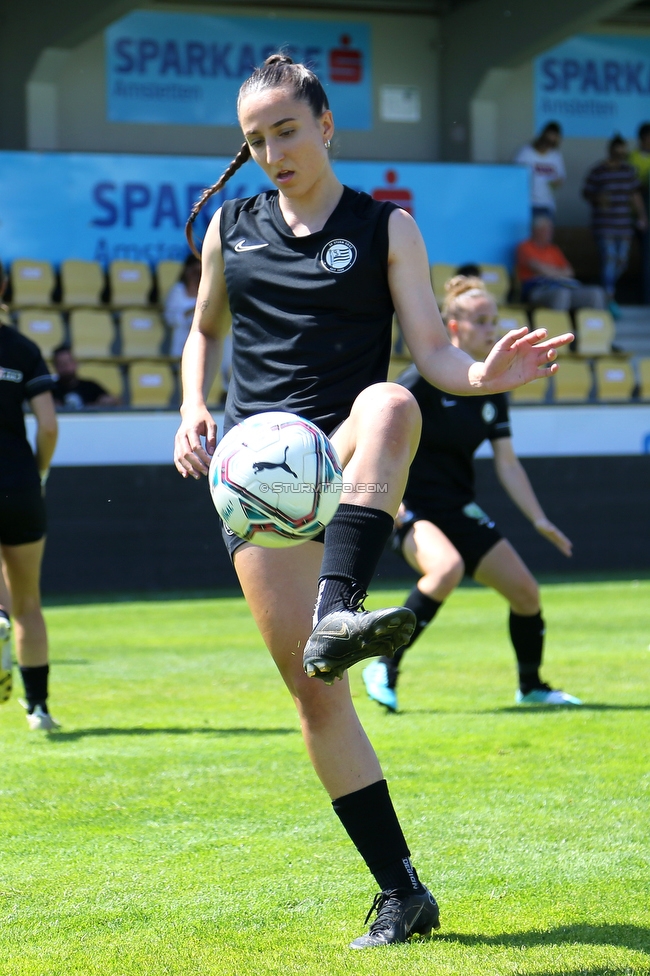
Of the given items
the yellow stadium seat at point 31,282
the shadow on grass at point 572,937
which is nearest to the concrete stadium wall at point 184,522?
the yellow stadium seat at point 31,282

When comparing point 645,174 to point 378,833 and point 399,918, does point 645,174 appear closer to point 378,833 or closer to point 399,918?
point 378,833

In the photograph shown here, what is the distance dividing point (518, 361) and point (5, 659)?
226 cm

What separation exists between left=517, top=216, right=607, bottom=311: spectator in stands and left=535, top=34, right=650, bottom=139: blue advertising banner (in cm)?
374

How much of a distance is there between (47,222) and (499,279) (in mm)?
5777

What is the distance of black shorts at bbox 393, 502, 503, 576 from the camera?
673 cm

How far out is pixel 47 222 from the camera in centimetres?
1595

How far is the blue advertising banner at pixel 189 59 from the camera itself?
18328mm

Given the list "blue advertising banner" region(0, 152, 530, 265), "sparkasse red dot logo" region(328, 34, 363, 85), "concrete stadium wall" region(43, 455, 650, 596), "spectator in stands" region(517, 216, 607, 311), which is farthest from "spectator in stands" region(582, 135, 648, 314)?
"concrete stadium wall" region(43, 455, 650, 596)

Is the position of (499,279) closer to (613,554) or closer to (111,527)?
(613,554)

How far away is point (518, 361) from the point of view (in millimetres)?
3057

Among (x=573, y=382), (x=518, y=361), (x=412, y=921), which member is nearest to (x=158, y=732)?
(x=412, y=921)

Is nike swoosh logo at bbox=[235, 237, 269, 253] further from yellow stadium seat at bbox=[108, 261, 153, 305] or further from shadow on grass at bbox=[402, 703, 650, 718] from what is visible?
yellow stadium seat at bbox=[108, 261, 153, 305]

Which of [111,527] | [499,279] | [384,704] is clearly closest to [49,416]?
[384,704]

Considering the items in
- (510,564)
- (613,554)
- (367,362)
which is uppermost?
(367,362)
